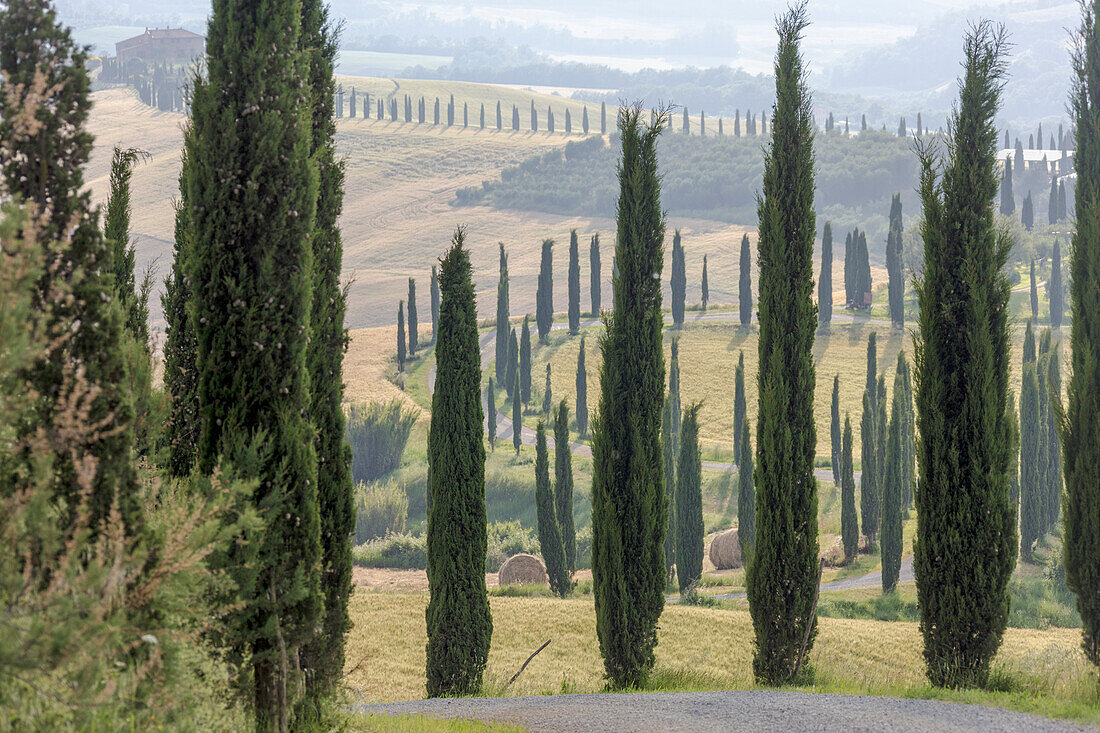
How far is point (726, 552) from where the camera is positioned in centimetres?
3988

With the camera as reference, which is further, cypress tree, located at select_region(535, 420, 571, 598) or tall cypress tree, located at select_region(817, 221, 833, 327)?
tall cypress tree, located at select_region(817, 221, 833, 327)

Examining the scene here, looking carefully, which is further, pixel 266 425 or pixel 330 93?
pixel 330 93

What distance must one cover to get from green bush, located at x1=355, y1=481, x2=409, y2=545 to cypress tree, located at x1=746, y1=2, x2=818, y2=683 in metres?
34.9

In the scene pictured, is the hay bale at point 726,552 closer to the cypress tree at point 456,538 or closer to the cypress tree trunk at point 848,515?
the cypress tree trunk at point 848,515

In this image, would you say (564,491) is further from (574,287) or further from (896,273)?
(896,273)

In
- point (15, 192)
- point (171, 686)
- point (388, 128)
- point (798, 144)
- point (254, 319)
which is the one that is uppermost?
point (388, 128)

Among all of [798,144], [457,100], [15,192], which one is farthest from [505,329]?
[457,100]

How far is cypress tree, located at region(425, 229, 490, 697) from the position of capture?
16578 millimetres

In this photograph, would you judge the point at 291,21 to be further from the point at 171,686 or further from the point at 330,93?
the point at 171,686

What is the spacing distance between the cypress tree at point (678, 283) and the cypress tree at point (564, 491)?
3742cm

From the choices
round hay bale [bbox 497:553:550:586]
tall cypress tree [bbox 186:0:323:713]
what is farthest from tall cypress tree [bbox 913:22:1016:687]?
round hay bale [bbox 497:553:550:586]

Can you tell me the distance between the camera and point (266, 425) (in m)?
8.64

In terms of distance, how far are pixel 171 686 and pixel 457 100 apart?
645ft

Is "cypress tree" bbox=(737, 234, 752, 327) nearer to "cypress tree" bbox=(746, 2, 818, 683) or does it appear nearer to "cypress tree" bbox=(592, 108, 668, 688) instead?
"cypress tree" bbox=(592, 108, 668, 688)
